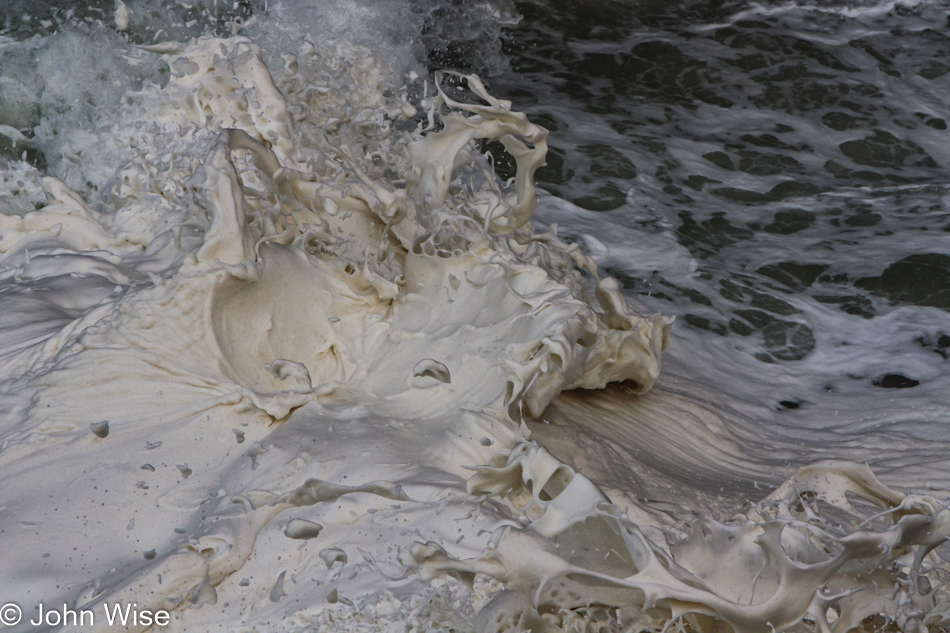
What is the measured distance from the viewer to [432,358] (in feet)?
6.91

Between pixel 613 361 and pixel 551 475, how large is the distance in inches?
38.4

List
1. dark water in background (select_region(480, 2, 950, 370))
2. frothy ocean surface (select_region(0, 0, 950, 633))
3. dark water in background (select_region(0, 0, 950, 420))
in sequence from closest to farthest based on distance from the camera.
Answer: frothy ocean surface (select_region(0, 0, 950, 633)) → dark water in background (select_region(0, 0, 950, 420)) → dark water in background (select_region(480, 2, 950, 370))

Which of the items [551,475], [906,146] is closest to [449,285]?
[551,475]

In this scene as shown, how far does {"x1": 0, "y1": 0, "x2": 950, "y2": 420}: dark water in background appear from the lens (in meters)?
3.51

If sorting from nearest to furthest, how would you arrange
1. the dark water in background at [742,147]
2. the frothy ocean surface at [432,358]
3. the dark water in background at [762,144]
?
the frothy ocean surface at [432,358] < the dark water in background at [742,147] < the dark water in background at [762,144]

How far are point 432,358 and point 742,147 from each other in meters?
3.41
